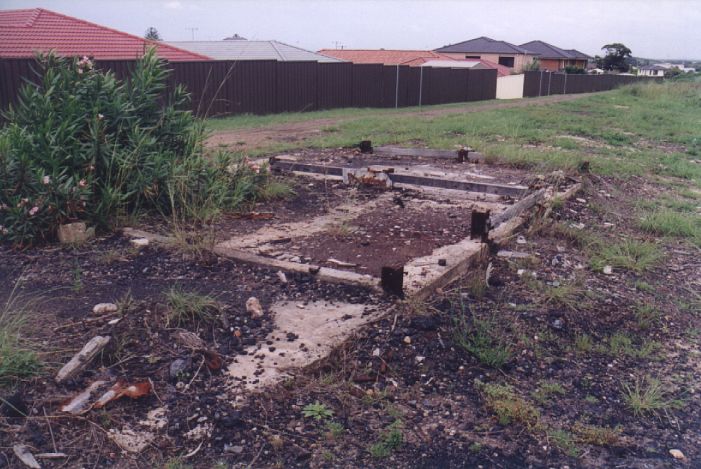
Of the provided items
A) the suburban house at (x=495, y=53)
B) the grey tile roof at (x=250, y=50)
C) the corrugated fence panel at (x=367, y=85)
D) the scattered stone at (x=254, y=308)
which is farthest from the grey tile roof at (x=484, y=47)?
the scattered stone at (x=254, y=308)

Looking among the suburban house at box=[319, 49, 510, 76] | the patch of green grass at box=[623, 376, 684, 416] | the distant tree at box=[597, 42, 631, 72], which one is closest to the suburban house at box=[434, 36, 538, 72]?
the suburban house at box=[319, 49, 510, 76]

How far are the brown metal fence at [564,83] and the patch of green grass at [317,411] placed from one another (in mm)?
39250

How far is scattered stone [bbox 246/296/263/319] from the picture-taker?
4.03m

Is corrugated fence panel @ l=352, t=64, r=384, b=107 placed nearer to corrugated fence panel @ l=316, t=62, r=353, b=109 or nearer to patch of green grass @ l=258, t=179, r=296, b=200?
corrugated fence panel @ l=316, t=62, r=353, b=109

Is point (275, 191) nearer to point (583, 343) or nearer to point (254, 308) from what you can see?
point (254, 308)

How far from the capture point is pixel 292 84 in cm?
2198

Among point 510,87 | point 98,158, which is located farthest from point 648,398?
point 510,87

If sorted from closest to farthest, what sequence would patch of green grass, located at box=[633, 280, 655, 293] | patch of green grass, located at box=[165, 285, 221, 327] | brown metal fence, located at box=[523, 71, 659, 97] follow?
1. patch of green grass, located at box=[165, 285, 221, 327]
2. patch of green grass, located at box=[633, 280, 655, 293]
3. brown metal fence, located at box=[523, 71, 659, 97]

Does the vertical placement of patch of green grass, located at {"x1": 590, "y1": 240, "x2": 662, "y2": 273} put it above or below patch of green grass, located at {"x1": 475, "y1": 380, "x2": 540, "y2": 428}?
above

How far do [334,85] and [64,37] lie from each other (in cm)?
901

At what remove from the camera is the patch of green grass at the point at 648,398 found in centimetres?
326

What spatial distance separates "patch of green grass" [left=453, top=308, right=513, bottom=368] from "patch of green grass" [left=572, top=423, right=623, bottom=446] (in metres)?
0.61

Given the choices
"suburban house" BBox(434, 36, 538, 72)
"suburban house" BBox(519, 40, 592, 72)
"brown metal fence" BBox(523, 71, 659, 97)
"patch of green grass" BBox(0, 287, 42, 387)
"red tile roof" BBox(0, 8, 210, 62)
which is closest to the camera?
"patch of green grass" BBox(0, 287, 42, 387)

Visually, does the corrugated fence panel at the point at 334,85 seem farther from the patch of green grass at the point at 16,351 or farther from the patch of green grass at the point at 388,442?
the patch of green grass at the point at 388,442
